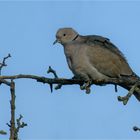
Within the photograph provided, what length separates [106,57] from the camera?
8.61m

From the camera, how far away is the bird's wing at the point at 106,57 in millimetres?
8383

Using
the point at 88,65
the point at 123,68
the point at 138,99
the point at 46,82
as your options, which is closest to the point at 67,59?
the point at 88,65

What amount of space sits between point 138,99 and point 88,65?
138 centimetres

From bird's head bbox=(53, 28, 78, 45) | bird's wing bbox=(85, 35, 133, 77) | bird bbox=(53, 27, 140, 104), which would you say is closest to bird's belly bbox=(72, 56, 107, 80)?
bird bbox=(53, 27, 140, 104)

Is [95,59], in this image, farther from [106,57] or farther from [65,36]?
[65,36]

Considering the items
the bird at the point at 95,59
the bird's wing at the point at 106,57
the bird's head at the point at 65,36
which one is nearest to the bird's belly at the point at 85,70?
the bird at the point at 95,59

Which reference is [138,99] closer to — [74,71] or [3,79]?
[74,71]

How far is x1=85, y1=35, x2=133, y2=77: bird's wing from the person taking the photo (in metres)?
8.38

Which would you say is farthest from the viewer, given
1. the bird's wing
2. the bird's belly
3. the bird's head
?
the bird's head

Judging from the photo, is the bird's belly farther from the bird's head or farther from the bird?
the bird's head

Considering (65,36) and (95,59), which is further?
(65,36)

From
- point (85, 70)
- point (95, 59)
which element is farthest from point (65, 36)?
point (85, 70)

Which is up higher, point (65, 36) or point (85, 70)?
point (65, 36)

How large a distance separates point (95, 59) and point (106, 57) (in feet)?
0.90
